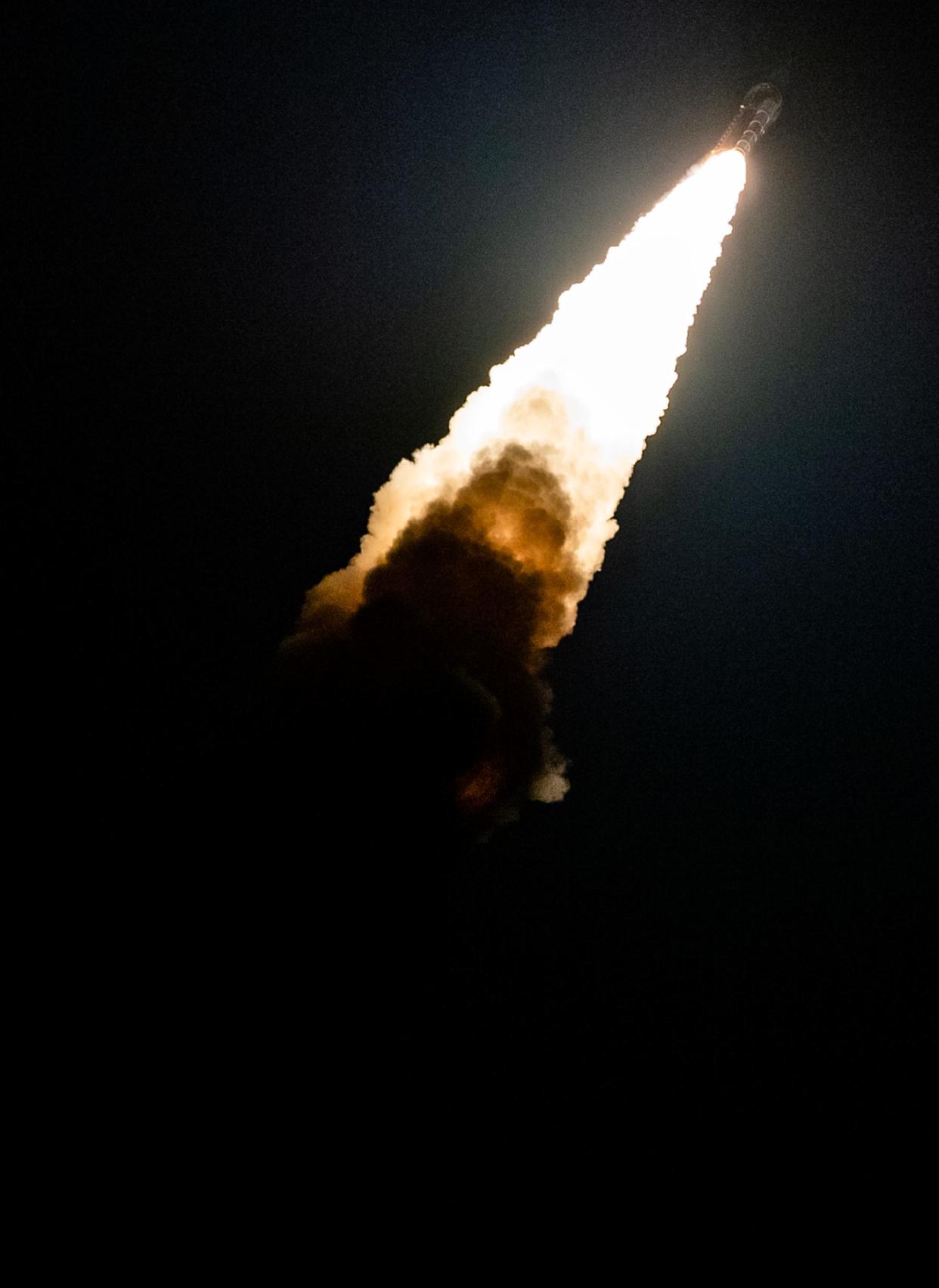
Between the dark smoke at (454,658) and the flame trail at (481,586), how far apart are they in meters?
0.03

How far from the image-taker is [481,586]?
14.0 metres

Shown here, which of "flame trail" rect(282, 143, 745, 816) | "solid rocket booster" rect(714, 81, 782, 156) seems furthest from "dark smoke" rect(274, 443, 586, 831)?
"solid rocket booster" rect(714, 81, 782, 156)

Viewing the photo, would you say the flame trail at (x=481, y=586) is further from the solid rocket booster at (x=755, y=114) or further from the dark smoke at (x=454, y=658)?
the solid rocket booster at (x=755, y=114)

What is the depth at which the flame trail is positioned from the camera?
43.8ft

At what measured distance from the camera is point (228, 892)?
13.5 m

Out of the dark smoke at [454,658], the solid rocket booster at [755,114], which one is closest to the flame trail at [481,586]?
the dark smoke at [454,658]

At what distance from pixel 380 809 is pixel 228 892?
111 inches

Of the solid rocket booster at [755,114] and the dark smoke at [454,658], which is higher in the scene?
the solid rocket booster at [755,114]

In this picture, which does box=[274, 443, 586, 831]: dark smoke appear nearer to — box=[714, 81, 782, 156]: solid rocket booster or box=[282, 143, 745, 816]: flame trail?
box=[282, 143, 745, 816]: flame trail

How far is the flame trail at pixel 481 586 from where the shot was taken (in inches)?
525

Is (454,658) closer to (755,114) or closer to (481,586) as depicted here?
(481,586)

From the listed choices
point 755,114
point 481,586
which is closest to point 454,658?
point 481,586

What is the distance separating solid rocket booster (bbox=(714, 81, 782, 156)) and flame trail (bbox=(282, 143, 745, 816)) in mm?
7739

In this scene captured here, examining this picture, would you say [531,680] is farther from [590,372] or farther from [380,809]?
[590,372]
